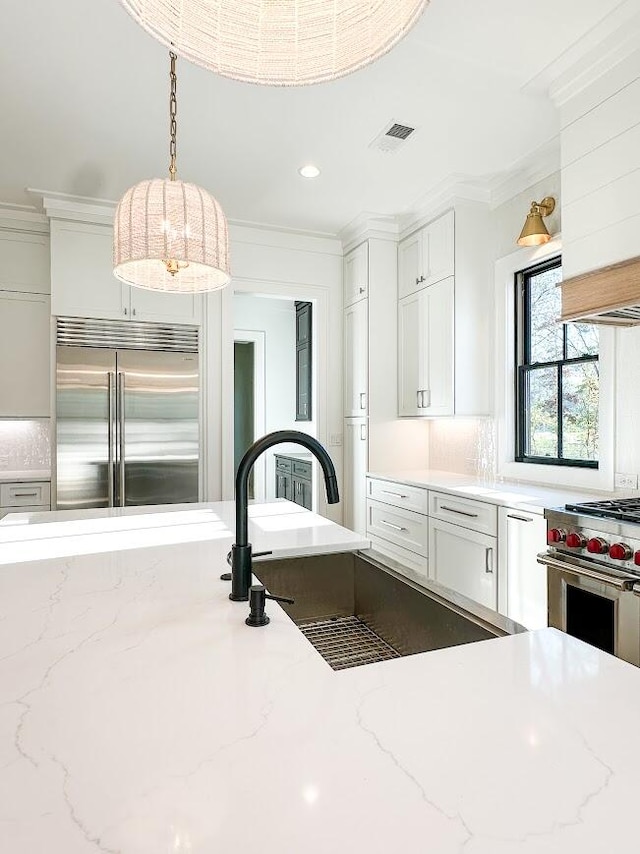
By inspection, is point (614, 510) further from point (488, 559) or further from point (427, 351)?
point (427, 351)

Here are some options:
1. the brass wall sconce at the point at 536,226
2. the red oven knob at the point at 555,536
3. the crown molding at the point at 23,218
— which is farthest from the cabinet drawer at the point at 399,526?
the crown molding at the point at 23,218

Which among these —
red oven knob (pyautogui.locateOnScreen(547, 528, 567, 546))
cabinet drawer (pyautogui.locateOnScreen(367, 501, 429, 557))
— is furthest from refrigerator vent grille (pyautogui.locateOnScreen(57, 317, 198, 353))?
red oven knob (pyautogui.locateOnScreen(547, 528, 567, 546))

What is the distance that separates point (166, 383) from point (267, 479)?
271cm

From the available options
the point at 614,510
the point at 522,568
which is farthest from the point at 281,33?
the point at 522,568

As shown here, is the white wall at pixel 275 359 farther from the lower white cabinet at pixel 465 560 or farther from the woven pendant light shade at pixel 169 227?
the woven pendant light shade at pixel 169 227

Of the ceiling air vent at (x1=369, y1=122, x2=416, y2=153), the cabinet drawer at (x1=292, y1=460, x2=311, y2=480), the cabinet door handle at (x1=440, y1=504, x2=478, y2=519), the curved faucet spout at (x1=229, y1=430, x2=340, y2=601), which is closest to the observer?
the curved faucet spout at (x1=229, y1=430, x2=340, y2=601)

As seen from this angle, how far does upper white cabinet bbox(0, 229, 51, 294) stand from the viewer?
3943mm

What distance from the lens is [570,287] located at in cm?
238

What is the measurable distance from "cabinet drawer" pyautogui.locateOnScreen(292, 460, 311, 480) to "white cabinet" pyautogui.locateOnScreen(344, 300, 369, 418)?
82 cm

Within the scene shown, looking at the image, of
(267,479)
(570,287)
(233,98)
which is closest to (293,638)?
(570,287)

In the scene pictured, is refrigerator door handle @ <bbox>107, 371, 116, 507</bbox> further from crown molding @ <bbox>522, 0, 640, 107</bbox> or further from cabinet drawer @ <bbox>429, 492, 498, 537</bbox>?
crown molding @ <bbox>522, 0, 640, 107</bbox>

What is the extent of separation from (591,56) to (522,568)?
2241mm

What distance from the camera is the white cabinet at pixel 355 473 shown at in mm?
4219

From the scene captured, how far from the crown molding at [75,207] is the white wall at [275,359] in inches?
100
